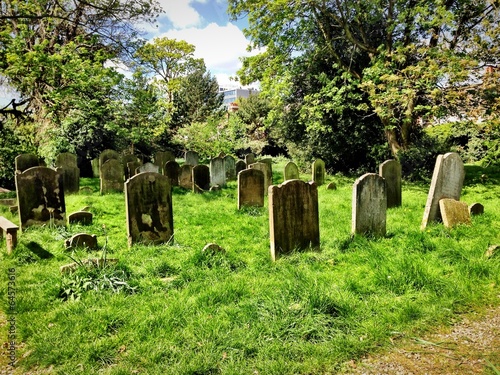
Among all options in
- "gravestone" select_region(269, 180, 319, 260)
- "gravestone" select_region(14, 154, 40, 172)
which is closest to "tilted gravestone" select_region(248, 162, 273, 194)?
"gravestone" select_region(269, 180, 319, 260)

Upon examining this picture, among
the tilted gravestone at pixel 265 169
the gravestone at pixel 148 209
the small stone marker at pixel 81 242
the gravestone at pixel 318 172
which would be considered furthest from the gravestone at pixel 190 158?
the small stone marker at pixel 81 242

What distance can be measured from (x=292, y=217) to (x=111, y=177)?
7.30m

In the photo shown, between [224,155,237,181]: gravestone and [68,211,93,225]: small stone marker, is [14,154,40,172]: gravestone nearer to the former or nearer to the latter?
[68,211,93,225]: small stone marker

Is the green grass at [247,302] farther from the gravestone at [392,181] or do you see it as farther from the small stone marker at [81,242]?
the gravestone at [392,181]

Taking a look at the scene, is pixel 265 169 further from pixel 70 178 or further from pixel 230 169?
pixel 70 178

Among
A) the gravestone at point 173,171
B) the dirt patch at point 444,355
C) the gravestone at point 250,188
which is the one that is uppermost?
the gravestone at point 173,171

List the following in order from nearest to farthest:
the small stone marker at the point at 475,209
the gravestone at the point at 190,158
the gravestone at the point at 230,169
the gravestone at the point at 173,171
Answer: the small stone marker at the point at 475,209, the gravestone at the point at 173,171, the gravestone at the point at 230,169, the gravestone at the point at 190,158

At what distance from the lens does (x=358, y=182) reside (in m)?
5.51

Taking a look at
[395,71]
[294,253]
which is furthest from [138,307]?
[395,71]

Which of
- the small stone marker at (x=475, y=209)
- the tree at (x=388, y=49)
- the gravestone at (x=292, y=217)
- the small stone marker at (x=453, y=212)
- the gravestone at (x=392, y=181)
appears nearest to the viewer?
the gravestone at (x=292, y=217)

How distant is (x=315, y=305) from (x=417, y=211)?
5.48 meters

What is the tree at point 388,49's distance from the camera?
971 centimetres

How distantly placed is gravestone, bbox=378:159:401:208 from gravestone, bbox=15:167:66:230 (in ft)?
23.0

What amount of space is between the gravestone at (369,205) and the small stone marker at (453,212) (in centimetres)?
118
